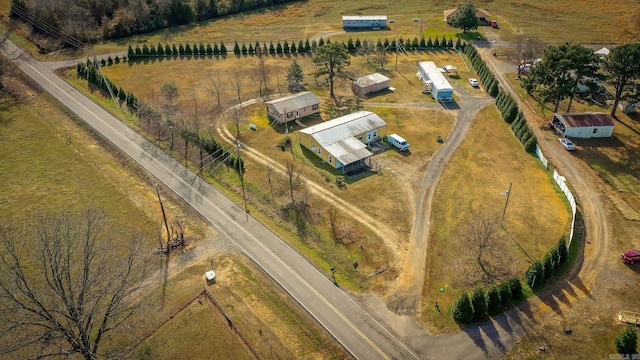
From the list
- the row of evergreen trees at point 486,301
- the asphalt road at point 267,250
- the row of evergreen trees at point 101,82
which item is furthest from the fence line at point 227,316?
the row of evergreen trees at point 101,82

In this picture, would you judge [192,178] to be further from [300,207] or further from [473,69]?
[473,69]

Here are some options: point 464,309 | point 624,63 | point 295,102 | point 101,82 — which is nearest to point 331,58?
point 295,102

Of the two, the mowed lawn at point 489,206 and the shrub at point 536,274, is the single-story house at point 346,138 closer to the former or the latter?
the mowed lawn at point 489,206

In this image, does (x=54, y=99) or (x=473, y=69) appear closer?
(x=54, y=99)

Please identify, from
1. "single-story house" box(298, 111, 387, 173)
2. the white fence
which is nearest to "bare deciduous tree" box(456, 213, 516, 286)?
the white fence

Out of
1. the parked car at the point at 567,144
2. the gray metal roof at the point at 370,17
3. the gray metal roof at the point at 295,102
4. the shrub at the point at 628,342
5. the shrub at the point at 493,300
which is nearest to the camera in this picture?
the shrub at the point at 628,342

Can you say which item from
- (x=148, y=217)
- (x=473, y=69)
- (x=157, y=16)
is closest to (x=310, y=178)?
(x=148, y=217)
